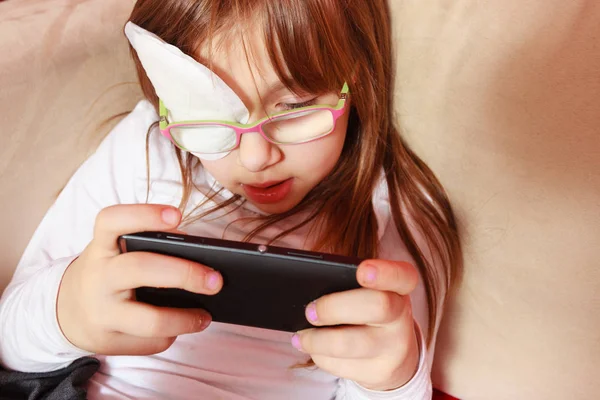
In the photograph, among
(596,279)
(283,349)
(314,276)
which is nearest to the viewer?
(314,276)

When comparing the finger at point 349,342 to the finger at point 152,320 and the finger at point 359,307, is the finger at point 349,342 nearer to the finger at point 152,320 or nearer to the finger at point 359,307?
the finger at point 359,307

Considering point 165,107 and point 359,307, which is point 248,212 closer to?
point 165,107

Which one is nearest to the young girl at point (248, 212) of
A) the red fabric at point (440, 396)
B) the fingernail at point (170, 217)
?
the fingernail at point (170, 217)

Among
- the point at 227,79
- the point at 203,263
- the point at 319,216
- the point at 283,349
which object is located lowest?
the point at 283,349

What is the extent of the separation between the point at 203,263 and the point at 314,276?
0.34ft

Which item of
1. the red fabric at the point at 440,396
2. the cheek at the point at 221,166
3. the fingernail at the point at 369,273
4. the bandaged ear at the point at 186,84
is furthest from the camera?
the red fabric at the point at 440,396

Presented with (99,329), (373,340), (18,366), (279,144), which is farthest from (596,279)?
(18,366)

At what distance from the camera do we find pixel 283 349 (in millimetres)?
791

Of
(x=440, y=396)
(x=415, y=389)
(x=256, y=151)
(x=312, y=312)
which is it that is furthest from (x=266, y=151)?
(x=440, y=396)

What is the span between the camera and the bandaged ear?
0.63 metres

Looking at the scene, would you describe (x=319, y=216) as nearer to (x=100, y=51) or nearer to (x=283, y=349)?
(x=283, y=349)

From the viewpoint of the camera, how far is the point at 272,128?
2.26 ft

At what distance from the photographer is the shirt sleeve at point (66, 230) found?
0.71m

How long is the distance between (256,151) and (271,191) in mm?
108
